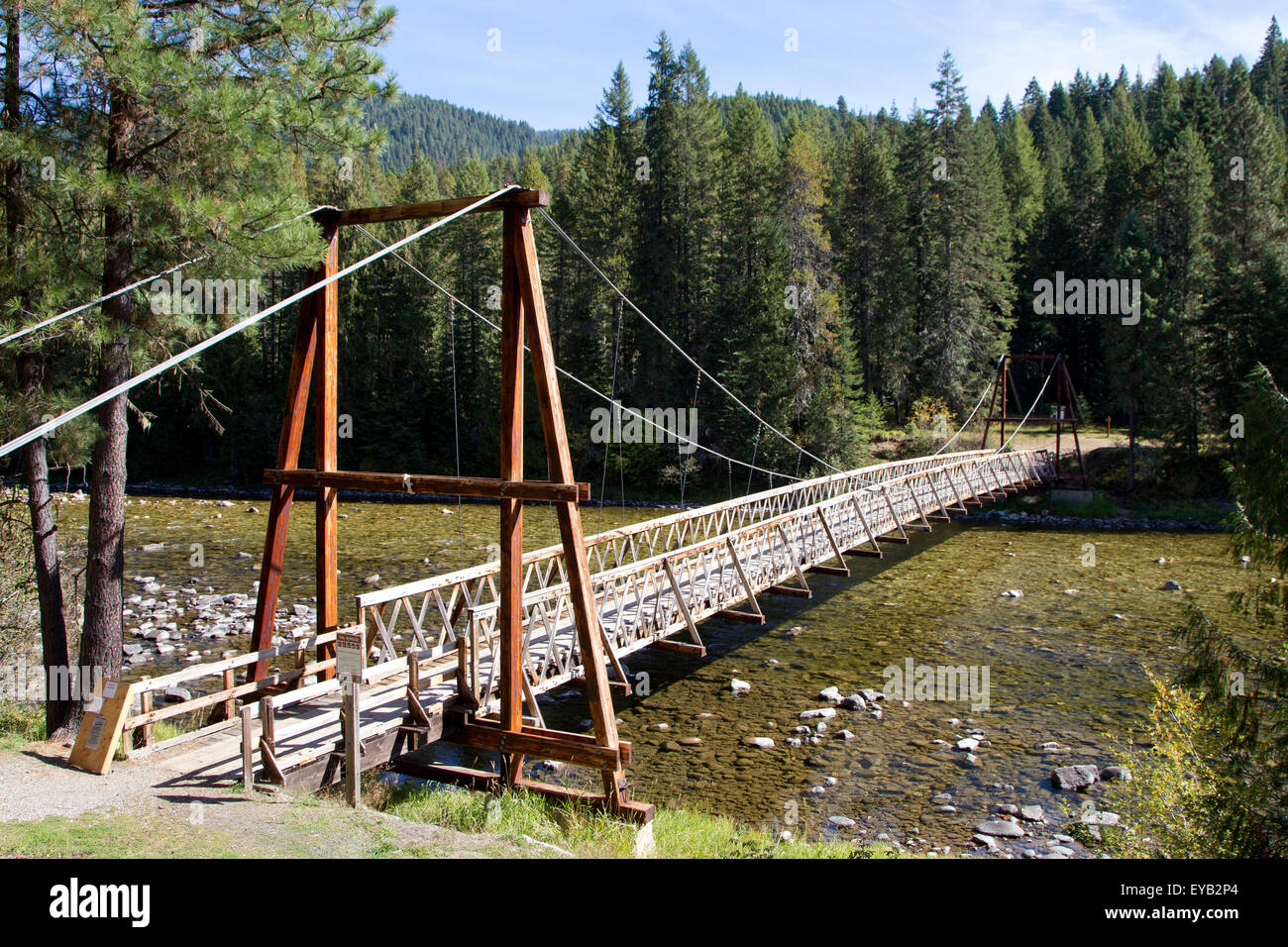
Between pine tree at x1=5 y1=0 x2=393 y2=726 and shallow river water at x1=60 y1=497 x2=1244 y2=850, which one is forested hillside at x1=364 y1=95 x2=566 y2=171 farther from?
pine tree at x1=5 y1=0 x2=393 y2=726

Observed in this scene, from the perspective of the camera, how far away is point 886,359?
38.2 metres

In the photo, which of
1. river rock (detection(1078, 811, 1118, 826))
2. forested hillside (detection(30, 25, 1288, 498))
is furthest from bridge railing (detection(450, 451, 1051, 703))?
forested hillside (detection(30, 25, 1288, 498))

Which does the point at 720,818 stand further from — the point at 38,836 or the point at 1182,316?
the point at 1182,316

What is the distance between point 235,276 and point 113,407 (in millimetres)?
1530

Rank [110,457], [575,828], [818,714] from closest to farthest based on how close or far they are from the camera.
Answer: [575,828]
[110,457]
[818,714]

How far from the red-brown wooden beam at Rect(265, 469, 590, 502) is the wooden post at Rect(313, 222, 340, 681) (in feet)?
0.86

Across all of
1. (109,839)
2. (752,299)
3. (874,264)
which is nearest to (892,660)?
(109,839)

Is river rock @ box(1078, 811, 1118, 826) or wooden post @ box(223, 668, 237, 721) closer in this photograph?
wooden post @ box(223, 668, 237, 721)

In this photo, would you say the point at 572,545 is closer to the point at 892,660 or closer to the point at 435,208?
the point at 435,208

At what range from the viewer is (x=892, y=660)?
1373 centimetres

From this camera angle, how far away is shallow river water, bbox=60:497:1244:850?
9.25 meters
